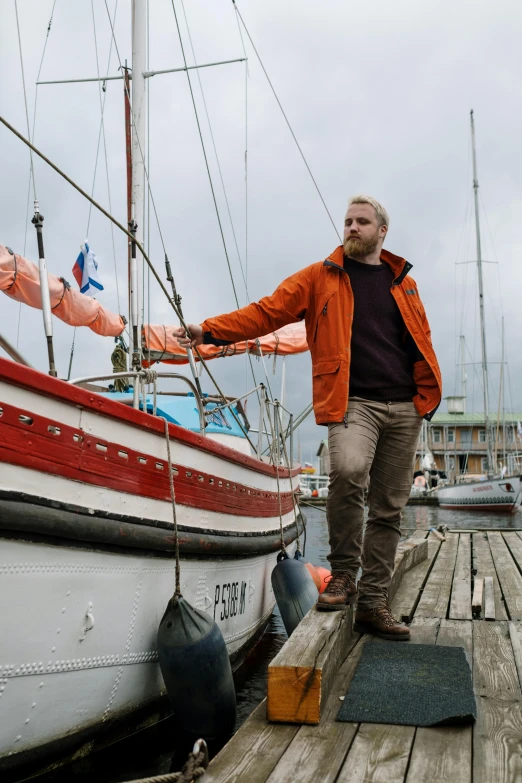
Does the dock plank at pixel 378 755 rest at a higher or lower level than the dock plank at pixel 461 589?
higher

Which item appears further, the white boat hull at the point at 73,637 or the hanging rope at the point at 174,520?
the hanging rope at the point at 174,520

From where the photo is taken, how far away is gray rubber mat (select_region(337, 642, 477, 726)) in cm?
265

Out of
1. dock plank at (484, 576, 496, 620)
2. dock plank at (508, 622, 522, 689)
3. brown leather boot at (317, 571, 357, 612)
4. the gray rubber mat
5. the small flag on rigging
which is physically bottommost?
dock plank at (484, 576, 496, 620)

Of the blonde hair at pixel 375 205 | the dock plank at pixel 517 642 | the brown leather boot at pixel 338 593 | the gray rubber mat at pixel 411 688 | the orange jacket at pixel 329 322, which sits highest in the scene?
the blonde hair at pixel 375 205

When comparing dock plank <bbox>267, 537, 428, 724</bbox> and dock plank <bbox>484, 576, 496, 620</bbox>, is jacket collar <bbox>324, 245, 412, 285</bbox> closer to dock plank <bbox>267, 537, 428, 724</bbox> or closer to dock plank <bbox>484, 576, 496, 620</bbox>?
dock plank <bbox>267, 537, 428, 724</bbox>

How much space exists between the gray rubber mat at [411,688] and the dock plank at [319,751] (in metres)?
0.06

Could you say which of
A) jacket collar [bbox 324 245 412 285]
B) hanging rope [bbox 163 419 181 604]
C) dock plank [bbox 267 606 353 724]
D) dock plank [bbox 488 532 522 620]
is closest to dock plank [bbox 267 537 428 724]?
dock plank [bbox 267 606 353 724]

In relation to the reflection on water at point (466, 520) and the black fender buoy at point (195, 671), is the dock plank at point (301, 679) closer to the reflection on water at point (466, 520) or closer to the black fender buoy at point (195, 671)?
the black fender buoy at point (195, 671)

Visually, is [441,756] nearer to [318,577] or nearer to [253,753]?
[253,753]

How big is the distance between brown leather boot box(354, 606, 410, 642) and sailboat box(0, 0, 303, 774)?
1.07 m

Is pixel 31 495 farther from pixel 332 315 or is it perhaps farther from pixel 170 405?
pixel 170 405

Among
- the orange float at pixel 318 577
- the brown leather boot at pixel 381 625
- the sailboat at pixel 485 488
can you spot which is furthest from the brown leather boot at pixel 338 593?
the sailboat at pixel 485 488

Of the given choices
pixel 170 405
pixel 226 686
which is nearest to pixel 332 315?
pixel 226 686

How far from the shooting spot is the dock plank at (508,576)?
15.5 ft
